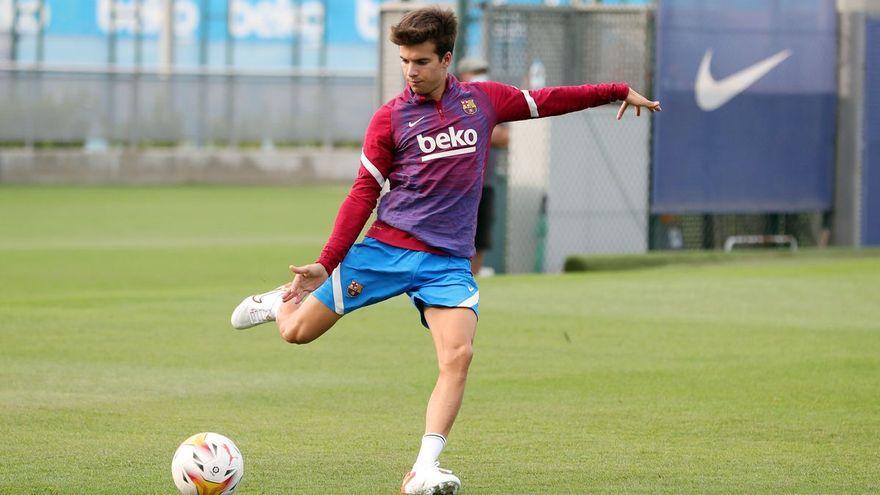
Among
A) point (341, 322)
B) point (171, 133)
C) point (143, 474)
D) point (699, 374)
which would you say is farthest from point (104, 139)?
point (143, 474)

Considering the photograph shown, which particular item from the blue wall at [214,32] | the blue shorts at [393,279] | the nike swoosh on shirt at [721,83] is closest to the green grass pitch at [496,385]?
the blue shorts at [393,279]

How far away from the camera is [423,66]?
238 inches

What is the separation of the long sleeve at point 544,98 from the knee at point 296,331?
4.18 feet

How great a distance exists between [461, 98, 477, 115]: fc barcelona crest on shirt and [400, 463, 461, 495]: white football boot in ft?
5.07

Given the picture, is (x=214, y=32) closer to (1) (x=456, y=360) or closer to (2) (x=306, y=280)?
(2) (x=306, y=280)

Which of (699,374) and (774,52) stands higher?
(774,52)

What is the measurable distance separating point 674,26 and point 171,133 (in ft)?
51.9

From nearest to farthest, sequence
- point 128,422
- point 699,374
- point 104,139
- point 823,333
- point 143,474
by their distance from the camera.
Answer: point 143,474
point 128,422
point 699,374
point 823,333
point 104,139

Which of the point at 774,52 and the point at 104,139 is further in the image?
the point at 104,139

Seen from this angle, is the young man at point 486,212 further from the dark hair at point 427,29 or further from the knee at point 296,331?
the dark hair at point 427,29

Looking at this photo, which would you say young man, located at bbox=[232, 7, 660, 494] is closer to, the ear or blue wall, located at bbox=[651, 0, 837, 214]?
the ear

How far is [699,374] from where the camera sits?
8969 millimetres

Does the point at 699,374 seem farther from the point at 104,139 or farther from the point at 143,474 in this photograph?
the point at 104,139

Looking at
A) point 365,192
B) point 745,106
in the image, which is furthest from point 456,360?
point 745,106
